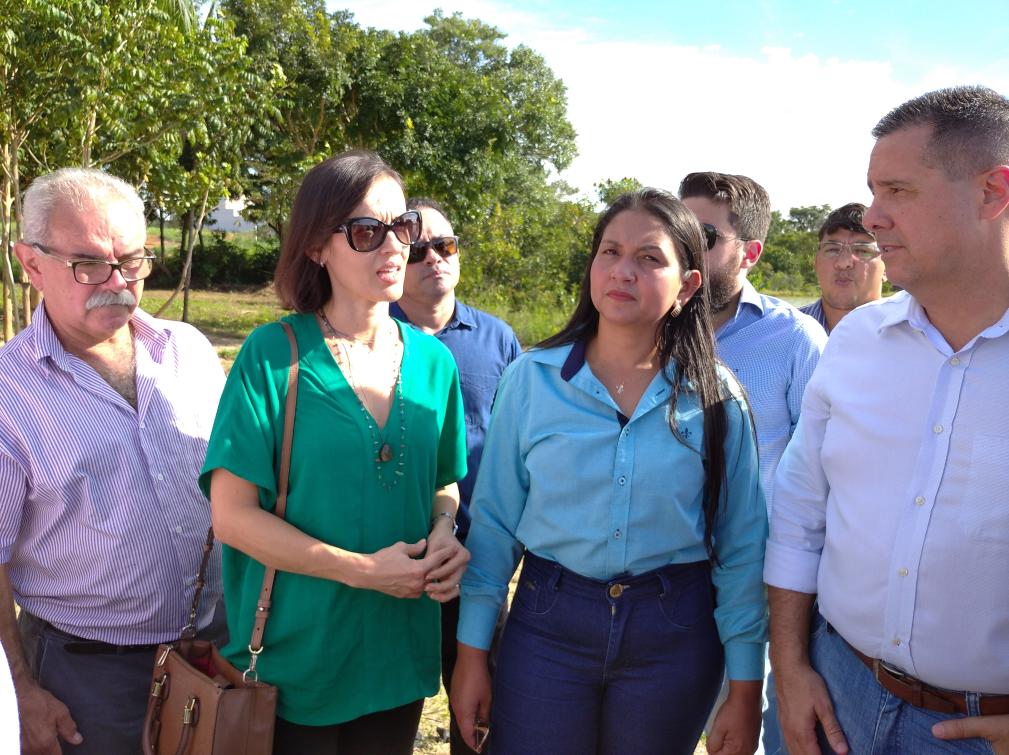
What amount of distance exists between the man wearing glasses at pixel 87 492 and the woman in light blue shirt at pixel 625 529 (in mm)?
881

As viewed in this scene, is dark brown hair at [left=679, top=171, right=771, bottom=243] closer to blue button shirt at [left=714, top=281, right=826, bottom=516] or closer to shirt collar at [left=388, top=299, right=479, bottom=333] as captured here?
blue button shirt at [left=714, top=281, right=826, bottom=516]

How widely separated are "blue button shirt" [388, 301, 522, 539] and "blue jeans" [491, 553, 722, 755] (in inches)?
34.5

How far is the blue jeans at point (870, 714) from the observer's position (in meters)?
1.87

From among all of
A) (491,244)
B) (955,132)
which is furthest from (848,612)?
(491,244)

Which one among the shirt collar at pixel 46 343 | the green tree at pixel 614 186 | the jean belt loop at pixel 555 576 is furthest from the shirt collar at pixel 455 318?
the green tree at pixel 614 186

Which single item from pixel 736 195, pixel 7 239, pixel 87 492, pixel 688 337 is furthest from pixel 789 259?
pixel 87 492

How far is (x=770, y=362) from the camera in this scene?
10.2 feet

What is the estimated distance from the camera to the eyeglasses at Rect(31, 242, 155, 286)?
7.77 ft

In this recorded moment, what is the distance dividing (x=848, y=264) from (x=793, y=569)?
2.18 m

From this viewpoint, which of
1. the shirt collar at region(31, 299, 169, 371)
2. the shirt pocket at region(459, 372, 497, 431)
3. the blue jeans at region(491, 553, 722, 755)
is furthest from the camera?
the shirt pocket at region(459, 372, 497, 431)

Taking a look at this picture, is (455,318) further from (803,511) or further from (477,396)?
(803,511)

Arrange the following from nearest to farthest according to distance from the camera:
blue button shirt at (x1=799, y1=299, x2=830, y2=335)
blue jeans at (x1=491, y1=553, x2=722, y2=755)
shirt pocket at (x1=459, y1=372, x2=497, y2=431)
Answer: blue jeans at (x1=491, y1=553, x2=722, y2=755)
shirt pocket at (x1=459, y1=372, x2=497, y2=431)
blue button shirt at (x1=799, y1=299, x2=830, y2=335)

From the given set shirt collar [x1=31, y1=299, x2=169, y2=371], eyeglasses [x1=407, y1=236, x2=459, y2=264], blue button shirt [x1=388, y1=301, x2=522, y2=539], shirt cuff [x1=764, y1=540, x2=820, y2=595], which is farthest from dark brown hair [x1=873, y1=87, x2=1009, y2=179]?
shirt collar [x1=31, y1=299, x2=169, y2=371]

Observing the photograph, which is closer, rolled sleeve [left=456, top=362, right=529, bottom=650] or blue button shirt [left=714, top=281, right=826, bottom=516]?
rolled sleeve [left=456, top=362, right=529, bottom=650]
